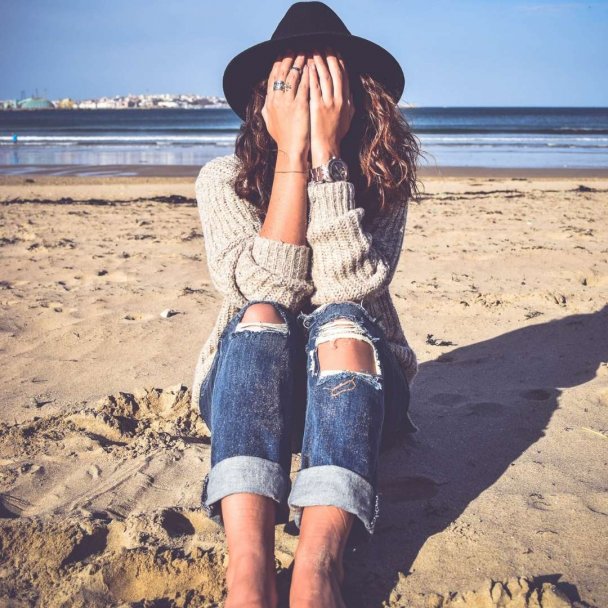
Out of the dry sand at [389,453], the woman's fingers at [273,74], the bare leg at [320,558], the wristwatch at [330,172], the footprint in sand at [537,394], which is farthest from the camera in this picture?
the footprint in sand at [537,394]

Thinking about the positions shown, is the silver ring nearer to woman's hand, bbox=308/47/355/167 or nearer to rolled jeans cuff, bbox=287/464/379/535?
woman's hand, bbox=308/47/355/167

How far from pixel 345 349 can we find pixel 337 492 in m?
0.42

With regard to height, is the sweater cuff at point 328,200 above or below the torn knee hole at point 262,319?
above

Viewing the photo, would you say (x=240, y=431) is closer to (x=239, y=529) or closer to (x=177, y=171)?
(x=239, y=529)

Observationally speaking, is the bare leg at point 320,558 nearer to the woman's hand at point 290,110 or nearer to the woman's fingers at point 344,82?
the woman's hand at point 290,110

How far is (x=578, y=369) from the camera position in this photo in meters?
3.17

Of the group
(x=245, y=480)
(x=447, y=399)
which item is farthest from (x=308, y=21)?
(x=447, y=399)

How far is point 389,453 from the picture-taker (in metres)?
2.41

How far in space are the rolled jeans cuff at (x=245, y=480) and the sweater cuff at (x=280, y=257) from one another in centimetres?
69

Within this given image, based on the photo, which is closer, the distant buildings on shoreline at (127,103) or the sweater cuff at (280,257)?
the sweater cuff at (280,257)

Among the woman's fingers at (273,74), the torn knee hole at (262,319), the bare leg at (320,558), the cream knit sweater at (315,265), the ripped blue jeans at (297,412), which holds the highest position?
the woman's fingers at (273,74)

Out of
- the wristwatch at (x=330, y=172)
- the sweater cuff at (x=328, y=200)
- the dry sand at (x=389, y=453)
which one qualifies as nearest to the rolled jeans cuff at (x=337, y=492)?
the dry sand at (x=389, y=453)

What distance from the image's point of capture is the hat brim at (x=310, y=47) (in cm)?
229

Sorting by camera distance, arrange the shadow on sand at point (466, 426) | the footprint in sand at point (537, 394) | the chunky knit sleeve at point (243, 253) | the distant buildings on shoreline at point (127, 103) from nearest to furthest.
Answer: the shadow on sand at point (466, 426) → the chunky knit sleeve at point (243, 253) → the footprint in sand at point (537, 394) → the distant buildings on shoreline at point (127, 103)
